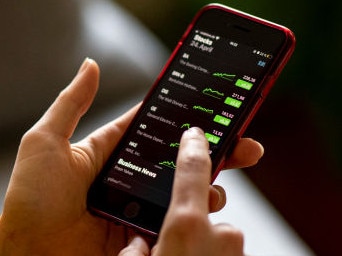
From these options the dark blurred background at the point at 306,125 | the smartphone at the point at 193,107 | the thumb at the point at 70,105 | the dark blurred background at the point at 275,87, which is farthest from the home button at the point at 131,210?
the dark blurred background at the point at 306,125

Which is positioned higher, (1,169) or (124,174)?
(124,174)

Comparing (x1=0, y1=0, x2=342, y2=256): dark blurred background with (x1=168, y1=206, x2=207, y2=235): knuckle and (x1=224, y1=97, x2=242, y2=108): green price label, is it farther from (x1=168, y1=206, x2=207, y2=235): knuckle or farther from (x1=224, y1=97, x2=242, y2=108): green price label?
(x1=168, y1=206, x2=207, y2=235): knuckle

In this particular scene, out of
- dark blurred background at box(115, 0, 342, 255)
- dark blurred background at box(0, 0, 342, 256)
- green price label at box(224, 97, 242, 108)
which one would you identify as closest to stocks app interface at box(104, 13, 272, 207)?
green price label at box(224, 97, 242, 108)

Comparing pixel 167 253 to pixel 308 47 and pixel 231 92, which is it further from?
pixel 308 47

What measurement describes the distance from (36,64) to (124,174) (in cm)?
56

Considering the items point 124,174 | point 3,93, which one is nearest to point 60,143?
point 124,174

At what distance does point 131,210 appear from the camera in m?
0.81

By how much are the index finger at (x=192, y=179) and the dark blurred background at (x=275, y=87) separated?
2.04 feet

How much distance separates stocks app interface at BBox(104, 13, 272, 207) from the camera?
2.75 feet

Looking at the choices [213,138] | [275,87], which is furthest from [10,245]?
[275,87]

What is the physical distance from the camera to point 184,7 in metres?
1.67

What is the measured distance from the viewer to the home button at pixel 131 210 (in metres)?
0.81

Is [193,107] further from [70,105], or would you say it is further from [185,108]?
[70,105]

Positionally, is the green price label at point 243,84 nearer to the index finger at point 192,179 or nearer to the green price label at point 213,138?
the green price label at point 213,138
